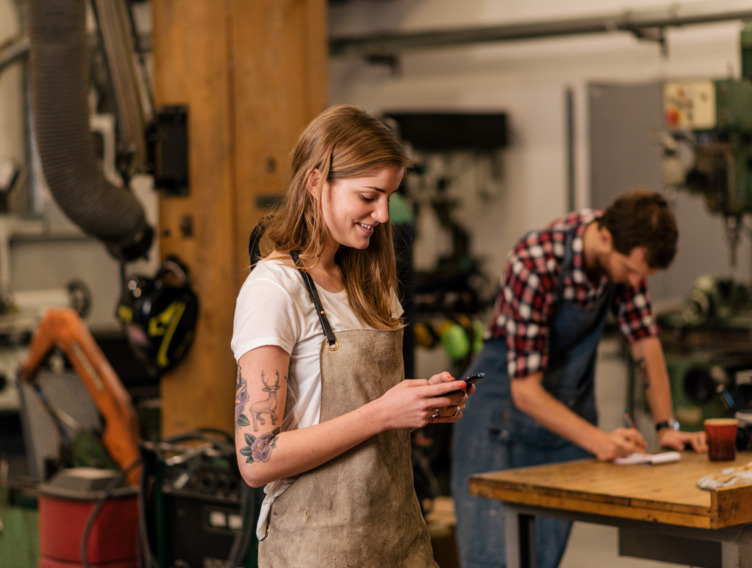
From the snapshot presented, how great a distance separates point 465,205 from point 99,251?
10.2ft

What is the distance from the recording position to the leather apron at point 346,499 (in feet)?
5.47

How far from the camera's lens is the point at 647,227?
2.72m

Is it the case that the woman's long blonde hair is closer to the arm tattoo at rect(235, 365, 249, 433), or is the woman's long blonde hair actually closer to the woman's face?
the woman's face

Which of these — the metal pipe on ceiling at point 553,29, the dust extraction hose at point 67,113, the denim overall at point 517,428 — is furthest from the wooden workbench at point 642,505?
the metal pipe on ceiling at point 553,29

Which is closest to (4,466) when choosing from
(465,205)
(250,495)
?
(250,495)

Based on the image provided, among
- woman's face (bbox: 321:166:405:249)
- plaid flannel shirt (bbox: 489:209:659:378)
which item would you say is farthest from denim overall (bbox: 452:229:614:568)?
woman's face (bbox: 321:166:405:249)

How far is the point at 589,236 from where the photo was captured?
2.92 metres

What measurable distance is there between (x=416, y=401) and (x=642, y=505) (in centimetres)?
93

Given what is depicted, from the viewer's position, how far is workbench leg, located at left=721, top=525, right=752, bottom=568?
7.22 ft

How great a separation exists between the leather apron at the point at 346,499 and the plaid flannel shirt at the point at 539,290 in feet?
3.90

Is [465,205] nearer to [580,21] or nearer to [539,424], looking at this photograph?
[580,21]

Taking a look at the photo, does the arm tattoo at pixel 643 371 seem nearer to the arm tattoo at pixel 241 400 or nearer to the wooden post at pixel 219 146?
the wooden post at pixel 219 146

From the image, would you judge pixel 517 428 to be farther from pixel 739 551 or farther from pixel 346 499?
pixel 346 499

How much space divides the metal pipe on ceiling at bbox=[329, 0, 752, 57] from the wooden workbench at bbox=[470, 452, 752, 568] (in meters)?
4.25
